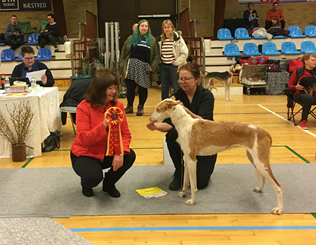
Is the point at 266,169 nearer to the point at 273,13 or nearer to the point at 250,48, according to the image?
the point at 250,48

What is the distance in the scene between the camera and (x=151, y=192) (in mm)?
3250

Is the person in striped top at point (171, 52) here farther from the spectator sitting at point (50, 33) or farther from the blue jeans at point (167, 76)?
the spectator sitting at point (50, 33)

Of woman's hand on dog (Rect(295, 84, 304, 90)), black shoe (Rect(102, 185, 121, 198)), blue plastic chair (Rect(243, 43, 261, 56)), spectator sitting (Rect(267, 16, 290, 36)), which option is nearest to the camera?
black shoe (Rect(102, 185, 121, 198))

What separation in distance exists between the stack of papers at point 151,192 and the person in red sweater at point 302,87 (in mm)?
3353

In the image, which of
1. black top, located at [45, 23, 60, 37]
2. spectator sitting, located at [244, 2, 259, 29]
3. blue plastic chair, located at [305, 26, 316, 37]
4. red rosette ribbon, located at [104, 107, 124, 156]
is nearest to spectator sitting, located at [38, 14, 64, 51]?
black top, located at [45, 23, 60, 37]

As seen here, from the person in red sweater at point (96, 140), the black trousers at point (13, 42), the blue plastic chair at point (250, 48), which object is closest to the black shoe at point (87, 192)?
the person in red sweater at point (96, 140)

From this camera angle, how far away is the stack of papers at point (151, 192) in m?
3.18

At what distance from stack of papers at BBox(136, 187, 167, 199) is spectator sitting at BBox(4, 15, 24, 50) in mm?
9869

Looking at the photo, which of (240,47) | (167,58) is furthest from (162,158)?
(240,47)

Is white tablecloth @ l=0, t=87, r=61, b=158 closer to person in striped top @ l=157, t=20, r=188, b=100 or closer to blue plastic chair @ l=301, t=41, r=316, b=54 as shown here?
person in striped top @ l=157, t=20, r=188, b=100

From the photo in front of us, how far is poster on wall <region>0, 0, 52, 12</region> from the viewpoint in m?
13.1

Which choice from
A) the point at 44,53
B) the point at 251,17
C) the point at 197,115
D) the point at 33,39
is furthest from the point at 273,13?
the point at 197,115

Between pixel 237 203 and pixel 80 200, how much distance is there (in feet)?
4.58

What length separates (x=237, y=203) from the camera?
2998 mm
